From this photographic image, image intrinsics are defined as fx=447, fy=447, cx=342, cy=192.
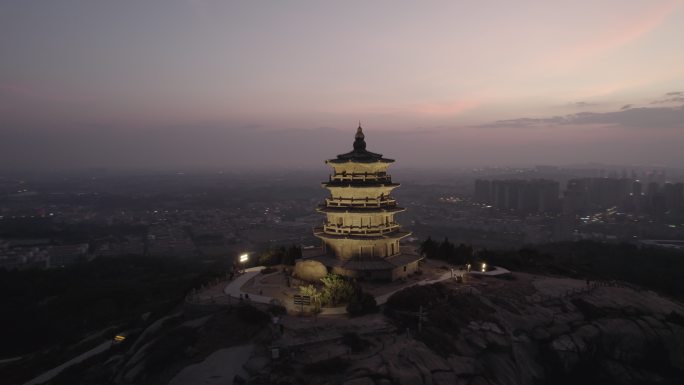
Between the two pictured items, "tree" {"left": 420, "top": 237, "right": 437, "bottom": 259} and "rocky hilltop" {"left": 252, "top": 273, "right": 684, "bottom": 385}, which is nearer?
"rocky hilltop" {"left": 252, "top": 273, "right": 684, "bottom": 385}

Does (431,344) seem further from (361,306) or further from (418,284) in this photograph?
(418,284)

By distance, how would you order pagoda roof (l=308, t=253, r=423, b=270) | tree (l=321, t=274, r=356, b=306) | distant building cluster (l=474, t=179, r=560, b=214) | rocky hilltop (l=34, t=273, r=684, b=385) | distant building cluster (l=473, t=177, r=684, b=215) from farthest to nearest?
distant building cluster (l=474, t=179, r=560, b=214)
distant building cluster (l=473, t=177, r=684, b=215)
pagoda roof (l=308, t=253, r=423, b=270)
tree (l=321, t=274, r=356, b=306)
rocky hilltop (l=34, t=273, r=684, b=385)

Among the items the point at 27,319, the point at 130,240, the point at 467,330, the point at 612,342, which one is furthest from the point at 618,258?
the point at 130,240

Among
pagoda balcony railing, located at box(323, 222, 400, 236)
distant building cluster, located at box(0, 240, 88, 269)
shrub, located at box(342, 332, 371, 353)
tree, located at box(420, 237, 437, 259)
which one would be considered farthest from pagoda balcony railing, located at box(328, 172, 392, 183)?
distant building cluster, located at box(0, 240, 88, 269)

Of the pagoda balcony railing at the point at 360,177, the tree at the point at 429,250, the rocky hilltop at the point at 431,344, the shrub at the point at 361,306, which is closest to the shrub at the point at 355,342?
the rocky hilltop at the point at 431,344

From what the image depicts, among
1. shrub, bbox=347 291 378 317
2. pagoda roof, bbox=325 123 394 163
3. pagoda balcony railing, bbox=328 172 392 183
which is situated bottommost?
shrub, bbox=347 291 378 317

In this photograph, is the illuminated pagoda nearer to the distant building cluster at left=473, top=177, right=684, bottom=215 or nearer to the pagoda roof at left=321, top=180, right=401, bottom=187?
the pagoda roof at left=321, top=180, right=401, bottom=187
